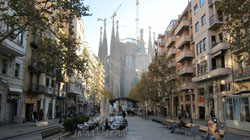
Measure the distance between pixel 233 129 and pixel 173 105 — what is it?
32635 millimetres

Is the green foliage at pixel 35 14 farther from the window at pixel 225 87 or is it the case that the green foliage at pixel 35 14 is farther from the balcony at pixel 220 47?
the window at pixel 225 87

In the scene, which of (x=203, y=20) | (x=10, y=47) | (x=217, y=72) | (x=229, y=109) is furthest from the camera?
(x=203, y=20)

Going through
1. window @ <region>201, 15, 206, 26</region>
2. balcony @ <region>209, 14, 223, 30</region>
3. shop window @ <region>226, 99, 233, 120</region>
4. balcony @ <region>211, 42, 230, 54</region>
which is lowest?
shop window @ <region>226, 99, 233, 120</region>

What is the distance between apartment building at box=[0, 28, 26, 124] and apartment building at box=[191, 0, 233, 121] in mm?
23461

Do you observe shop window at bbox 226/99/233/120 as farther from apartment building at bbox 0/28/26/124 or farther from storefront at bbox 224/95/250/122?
apartment building at bbox 0/28/26/124

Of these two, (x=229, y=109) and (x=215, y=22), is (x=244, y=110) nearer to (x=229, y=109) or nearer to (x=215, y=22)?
(x=229, y=109)

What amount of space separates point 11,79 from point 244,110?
24.3 m

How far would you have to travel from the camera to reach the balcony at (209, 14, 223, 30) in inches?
1138

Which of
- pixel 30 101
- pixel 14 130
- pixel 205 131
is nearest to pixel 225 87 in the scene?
pixel 205 131

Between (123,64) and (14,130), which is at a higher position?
(123,64)

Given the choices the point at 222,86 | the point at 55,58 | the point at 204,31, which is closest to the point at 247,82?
the point at 222,86

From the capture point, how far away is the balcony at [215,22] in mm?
28906

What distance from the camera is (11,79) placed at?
26.2 meters

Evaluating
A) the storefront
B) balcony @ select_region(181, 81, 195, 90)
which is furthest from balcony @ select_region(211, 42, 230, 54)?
balcony @ select_region(181, 81, 195, 90)
